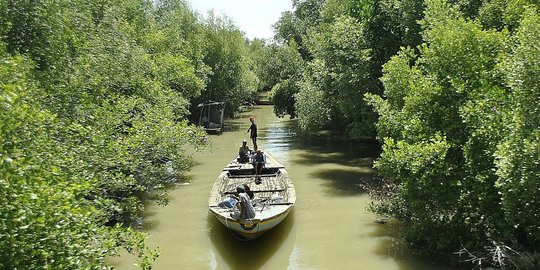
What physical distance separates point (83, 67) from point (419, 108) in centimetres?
906

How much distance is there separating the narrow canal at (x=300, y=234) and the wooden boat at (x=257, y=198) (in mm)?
773

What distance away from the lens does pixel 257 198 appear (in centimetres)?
1402

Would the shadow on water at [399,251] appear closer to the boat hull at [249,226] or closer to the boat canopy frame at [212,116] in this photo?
the boat hull at [249,226]

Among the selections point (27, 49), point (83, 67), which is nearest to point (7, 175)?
point (27, 49)

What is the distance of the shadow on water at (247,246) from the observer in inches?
465

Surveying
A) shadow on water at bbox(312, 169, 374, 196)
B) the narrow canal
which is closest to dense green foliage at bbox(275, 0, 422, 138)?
shadow on water at bbox(312, 169, 374, 196)

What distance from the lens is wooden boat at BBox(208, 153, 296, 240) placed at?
38.7 feet

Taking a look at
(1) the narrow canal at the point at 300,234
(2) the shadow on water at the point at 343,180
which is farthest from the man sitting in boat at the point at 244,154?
(2) the shadow on water at the point at 343,180

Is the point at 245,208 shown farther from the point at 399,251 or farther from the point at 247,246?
the point at 399,251

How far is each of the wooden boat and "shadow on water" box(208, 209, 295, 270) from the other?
1.44 ft

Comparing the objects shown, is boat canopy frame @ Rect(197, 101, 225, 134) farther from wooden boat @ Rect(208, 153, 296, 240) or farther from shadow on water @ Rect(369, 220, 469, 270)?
shadow on water @ Rect(369, 220, 469, 270)

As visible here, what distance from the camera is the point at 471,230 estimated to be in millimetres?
10609

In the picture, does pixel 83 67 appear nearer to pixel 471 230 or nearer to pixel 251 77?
pixel 471 230

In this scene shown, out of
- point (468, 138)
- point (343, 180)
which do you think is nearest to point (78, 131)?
point (468, 138)
